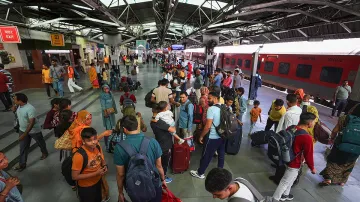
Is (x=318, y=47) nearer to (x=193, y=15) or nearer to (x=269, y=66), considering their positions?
(x=269, y=66)

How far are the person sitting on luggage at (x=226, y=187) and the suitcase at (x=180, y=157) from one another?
2156mm

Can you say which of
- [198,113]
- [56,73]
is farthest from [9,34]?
[198,113]

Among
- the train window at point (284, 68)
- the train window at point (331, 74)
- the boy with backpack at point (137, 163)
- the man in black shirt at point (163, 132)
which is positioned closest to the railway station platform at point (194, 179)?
the man in black shirt at point (163, 132)

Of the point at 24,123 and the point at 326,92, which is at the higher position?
the point at 24,123

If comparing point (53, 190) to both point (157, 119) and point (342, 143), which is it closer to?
point (157, 119)

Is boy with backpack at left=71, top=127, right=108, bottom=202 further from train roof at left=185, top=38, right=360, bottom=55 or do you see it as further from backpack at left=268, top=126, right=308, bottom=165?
train roof at left=185, top=38, right=360, bottom=55

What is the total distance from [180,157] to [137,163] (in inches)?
81.9

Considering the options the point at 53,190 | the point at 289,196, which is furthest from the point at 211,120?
the point at 53,190

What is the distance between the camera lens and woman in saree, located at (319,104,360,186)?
127 inches

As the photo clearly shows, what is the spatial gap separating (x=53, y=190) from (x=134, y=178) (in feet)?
8.77

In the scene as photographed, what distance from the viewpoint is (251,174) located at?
12.6 feet

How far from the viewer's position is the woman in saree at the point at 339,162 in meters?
3.22

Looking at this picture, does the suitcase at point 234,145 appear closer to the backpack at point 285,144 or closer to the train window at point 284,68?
the backpack at point 285,144

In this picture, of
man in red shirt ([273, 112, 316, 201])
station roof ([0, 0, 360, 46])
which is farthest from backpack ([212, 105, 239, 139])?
station roof ([0, 0, 360, 46])
